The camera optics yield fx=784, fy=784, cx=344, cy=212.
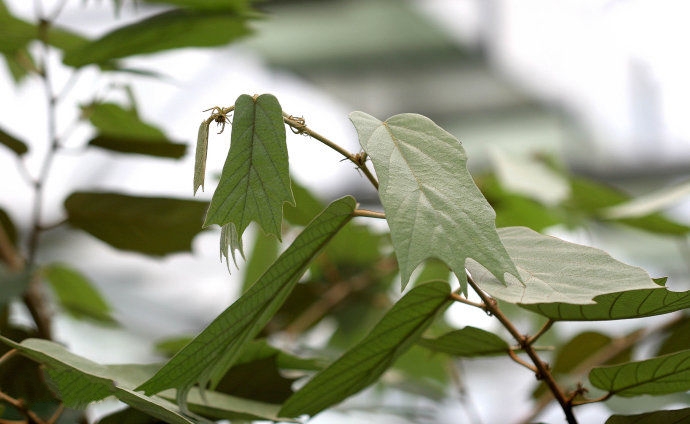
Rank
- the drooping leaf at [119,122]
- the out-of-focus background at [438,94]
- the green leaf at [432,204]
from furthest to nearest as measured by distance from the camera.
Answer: the out-of-focus background at [438,94], the drooping leaf at [119,122], the green leaf at [432,204]

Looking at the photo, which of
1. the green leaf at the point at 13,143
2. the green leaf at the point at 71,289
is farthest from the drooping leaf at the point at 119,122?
the green leaf at the point at 71,289

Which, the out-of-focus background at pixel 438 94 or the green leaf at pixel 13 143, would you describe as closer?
the green leaf at pixel 13 143

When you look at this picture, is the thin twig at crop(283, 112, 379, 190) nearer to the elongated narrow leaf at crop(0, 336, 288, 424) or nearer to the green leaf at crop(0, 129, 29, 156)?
the elongated narrow leaf at crop(0, 336, 288, 424)

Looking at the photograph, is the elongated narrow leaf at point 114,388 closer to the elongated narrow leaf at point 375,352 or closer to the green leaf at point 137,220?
the elongated narrow leaf at point 375,352

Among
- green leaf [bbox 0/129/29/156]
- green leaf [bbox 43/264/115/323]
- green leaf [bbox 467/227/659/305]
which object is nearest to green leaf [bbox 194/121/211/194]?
green leaf [bbox 467/227/659/305]

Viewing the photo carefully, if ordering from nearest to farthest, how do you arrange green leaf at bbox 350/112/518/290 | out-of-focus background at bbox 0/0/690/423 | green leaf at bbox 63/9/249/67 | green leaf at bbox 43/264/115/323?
1. green leaf at bbox 350/112/518/290
2. green leaf at bbox 63/9/249/67
3. green leaf at bbox 43/264/115/323
4. out-of-focus background at bbox 0/0/690/423

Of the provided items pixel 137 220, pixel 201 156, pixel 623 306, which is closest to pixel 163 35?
pixel 137 220

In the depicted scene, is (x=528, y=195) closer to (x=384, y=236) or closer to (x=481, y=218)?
(x=384, y=236)

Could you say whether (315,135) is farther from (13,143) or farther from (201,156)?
(13,143)
